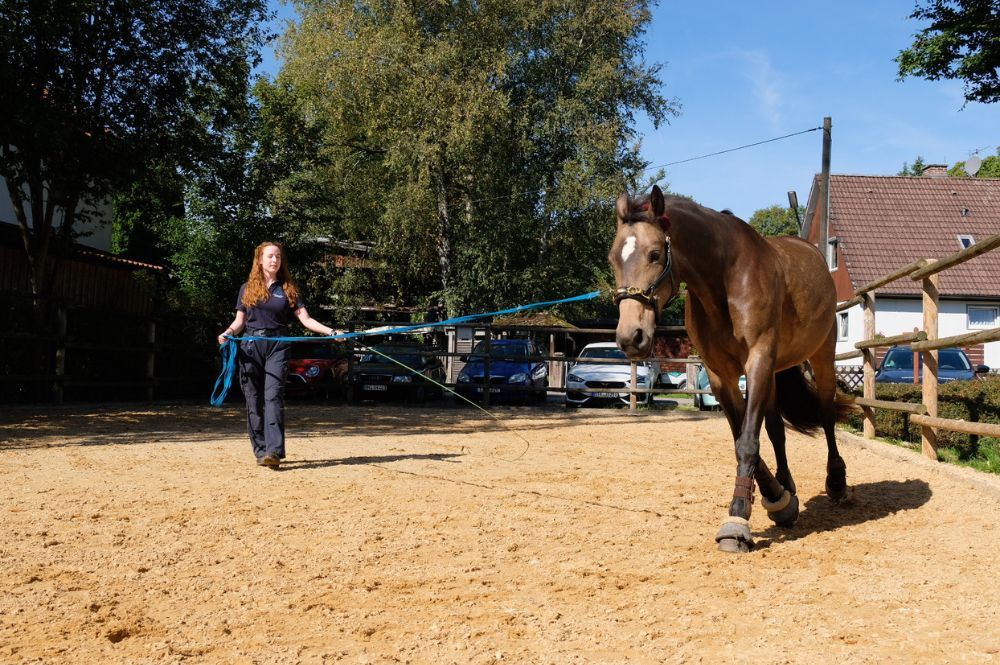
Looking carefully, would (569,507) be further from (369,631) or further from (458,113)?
(458,113)

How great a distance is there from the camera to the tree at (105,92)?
40.2ft

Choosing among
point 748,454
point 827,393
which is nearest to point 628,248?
point 748,454

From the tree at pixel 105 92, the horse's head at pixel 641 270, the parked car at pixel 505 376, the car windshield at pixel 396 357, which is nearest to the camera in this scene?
the horse's head at pixel 641 270

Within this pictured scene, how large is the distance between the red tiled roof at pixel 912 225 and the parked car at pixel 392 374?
17.7 metres

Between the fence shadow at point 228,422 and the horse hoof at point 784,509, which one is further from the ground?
the fence shadow at point 228,422

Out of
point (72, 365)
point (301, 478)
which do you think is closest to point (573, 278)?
point (72, 365)

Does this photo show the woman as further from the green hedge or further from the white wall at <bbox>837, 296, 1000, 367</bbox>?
the white wall at <bbox>837, 296, 1000, 367</bbox>

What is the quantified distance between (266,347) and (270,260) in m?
0.76

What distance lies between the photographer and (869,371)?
32.9 feet

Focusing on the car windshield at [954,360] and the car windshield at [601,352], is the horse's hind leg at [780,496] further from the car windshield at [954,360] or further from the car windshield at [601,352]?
the car windshield at [601,352]

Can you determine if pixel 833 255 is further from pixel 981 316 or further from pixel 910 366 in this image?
pixel 910 366

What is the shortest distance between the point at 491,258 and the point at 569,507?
21.1 meters

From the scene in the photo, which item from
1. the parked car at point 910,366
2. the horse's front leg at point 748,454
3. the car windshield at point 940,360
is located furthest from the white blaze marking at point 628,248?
the car windshield at point 940,360

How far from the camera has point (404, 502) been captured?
5.63 m
